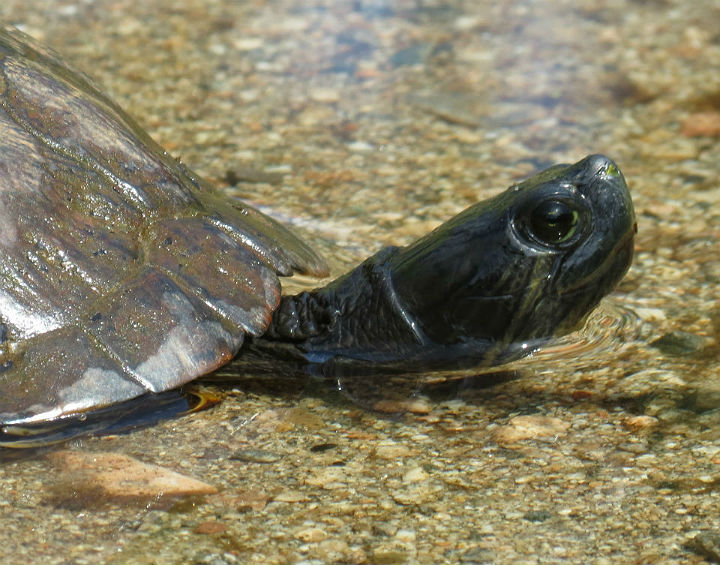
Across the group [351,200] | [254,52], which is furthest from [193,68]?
[351,200]

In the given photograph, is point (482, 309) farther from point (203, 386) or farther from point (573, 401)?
point (203, 386)

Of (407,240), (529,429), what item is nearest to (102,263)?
(529,429)

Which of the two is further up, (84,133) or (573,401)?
(84,133)

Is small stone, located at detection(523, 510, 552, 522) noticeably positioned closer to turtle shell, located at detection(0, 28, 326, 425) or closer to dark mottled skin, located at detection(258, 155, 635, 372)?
dark mottled skin, located at detection(258, 155, 635, 372)

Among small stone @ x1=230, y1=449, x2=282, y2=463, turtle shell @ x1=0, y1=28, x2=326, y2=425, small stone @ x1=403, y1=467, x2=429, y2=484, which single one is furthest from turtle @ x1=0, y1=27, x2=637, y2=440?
small stone @ x1=403, y1=467, x2=429, y2=484

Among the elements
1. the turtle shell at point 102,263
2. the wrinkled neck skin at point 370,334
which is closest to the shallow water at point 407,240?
the wrinkled neck skin at point 370,334

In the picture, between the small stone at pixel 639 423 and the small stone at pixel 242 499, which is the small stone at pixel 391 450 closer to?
the small stone at pixel 242 499
